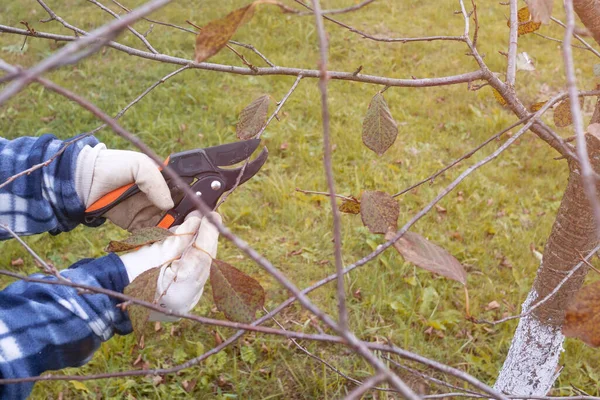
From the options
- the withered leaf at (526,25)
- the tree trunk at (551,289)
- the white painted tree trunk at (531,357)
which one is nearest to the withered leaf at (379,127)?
the withered leaf at (526,25)

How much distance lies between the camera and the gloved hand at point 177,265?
1.31m

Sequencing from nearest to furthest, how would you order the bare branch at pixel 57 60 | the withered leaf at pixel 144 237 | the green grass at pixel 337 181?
Result: the bare branch at pixel 57 60
the withered leaf at pixel 144 237
the green grass at pixel 337 181

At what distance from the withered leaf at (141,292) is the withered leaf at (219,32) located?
1.17 feet

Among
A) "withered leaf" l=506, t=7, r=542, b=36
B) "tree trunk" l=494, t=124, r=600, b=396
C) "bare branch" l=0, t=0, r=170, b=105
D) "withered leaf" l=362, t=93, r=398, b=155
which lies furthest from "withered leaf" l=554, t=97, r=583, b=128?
"bare branch" l=0, t=0, r=170, b=105

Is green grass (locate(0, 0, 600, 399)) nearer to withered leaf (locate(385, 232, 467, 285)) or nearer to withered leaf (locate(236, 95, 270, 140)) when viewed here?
withered leaf (locate(236, 95, 270, 140))

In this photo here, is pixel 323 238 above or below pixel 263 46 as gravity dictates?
below

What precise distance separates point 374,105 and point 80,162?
3.03 ft

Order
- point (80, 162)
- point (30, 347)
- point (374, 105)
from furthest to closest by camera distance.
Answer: point (80, 162) < point (30, 347) < point (374, 105)

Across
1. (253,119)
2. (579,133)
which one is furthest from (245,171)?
(579,133)

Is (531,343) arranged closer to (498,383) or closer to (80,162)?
(498,383)

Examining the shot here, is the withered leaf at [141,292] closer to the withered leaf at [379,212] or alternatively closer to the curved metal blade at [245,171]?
the withered leaf at [379,212]

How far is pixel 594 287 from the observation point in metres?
0.58

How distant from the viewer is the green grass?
89.0 inches

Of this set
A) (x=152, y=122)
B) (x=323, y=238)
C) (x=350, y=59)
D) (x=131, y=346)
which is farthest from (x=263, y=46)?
(x=131, y=346)
